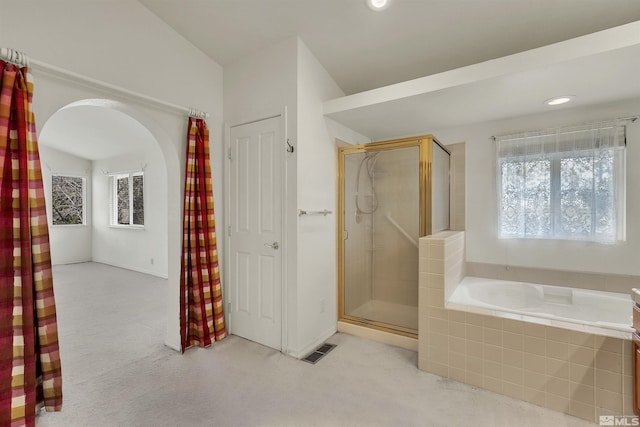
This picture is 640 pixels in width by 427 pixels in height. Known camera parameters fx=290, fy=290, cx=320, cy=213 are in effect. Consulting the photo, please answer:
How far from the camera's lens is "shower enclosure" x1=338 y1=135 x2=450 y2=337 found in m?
2.57

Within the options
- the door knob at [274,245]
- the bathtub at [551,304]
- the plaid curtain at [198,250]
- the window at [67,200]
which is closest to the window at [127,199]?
the window at [67,200]

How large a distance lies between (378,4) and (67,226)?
7450 millimetres

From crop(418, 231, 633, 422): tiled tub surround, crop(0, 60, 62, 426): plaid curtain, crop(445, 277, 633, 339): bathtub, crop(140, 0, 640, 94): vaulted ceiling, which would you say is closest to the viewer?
crop(0, 60, 62, 426): plaid curtain

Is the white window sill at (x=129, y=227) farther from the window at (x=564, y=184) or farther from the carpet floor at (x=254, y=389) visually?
the window at (x=564, y=184)

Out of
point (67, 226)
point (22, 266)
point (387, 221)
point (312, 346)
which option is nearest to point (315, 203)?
point (387, 221)

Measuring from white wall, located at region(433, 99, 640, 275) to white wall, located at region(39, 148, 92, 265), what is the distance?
7.39 meters

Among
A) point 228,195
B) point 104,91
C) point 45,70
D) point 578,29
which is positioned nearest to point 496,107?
point 578,29

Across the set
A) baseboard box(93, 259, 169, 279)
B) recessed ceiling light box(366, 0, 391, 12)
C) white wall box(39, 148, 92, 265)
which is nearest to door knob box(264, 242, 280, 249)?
recessed ceiling light box(366, 0, 391, 12)

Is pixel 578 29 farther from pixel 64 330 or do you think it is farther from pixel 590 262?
pixel 64 330

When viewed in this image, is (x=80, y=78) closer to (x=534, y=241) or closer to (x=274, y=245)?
(x=274, y=245)

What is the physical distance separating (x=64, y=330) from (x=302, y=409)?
2.63 meters

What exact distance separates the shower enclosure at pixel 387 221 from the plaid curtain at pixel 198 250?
Answer: 1.22m

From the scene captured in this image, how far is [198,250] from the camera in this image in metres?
2.49

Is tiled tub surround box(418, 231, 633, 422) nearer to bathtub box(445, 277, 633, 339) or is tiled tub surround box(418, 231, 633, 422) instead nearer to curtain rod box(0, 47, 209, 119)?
bathtub box(445, 277, 633, 339)
